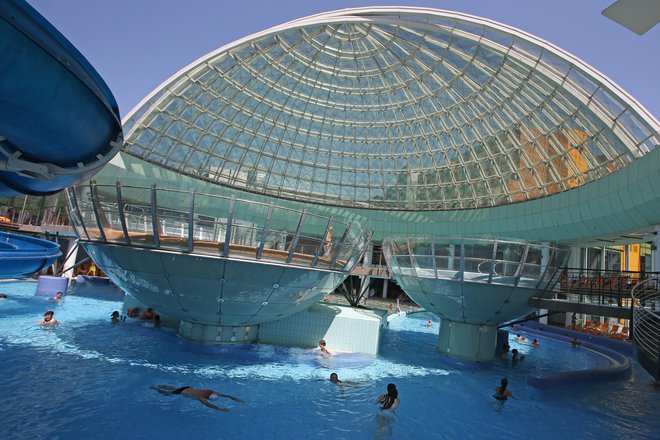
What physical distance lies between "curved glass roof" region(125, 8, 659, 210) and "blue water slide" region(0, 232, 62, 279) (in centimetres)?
1318

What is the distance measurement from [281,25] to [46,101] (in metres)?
25.6

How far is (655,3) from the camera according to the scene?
4.06 metres


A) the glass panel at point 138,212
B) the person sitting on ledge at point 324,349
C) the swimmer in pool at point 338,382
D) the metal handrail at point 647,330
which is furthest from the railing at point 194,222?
the metal handrail at point 647,330

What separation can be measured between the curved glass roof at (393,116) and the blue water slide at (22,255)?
43.3 feet

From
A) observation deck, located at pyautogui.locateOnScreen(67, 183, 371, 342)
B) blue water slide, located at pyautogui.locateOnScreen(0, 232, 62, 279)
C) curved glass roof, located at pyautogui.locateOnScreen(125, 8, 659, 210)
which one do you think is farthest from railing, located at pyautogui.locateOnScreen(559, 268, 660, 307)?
blue water slide, located at pyautogui.locateOnScreen(0, 232, 62, 279)

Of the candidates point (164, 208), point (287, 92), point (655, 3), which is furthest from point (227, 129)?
point (655, 3)

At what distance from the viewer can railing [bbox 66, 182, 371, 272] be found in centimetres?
1295

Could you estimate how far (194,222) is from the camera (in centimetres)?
1301

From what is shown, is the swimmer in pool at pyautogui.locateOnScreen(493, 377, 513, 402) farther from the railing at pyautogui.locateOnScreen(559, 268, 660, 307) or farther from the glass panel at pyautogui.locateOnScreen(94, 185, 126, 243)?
the glass panel at pyautogui.locateOnScreen(94, 185, 126, 243)

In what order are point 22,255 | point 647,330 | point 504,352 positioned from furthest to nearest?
point 22,255 < point 504,352 < point 647,330

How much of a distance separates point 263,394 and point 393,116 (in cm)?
3134

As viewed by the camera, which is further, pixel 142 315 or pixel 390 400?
pixel 142 315

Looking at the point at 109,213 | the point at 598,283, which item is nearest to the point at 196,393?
the point at 109,213

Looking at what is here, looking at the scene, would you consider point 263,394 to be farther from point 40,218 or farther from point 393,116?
point 40,218
